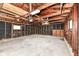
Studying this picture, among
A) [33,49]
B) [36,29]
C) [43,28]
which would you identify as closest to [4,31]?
[33,49]

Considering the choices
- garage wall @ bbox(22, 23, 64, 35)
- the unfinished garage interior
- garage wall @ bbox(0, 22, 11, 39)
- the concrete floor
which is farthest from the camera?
garage wall @ bbox(22, 23, 64, 35)

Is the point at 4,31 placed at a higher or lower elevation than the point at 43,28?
lower

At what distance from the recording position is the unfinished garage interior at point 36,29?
15.6 ft

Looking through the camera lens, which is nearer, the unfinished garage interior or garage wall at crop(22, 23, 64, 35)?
the unfinished garage interior

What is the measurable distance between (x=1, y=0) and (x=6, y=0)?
0.09 meters

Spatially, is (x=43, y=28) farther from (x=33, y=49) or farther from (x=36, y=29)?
(x=33, y=49)

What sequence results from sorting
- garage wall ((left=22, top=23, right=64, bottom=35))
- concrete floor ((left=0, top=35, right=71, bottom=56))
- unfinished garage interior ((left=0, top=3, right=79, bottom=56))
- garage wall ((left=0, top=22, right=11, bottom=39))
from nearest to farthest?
concrete floor ((left=0, top=35, right=71, bottom=56)) < unfinished garage interior ((left=0, top=3, right=79, bottom=56)) < garage wall ((left=0, top=22, right=11, bottom=39)) < garage wall ((left=22, top=23, right=64, bottom=35))

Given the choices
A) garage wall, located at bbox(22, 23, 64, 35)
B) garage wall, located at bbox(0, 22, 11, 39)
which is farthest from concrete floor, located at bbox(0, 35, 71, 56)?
garage wall, located at bbox(22, 23, 64, 35)

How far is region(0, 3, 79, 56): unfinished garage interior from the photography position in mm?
4742

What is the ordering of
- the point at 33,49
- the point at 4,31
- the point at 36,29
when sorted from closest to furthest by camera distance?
the point at 33,49 < the point at 4,31 < the point at 36,29

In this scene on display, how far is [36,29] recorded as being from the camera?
48.1 feet

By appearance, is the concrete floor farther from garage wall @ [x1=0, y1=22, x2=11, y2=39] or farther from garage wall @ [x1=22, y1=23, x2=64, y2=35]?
garage wall @ [x1=22, y1=23, x2=64, y2=35]

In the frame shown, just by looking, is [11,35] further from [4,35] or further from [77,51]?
[77,51]

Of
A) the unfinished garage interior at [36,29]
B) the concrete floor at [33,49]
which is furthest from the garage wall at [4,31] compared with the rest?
the concrete floor at [33,49]
